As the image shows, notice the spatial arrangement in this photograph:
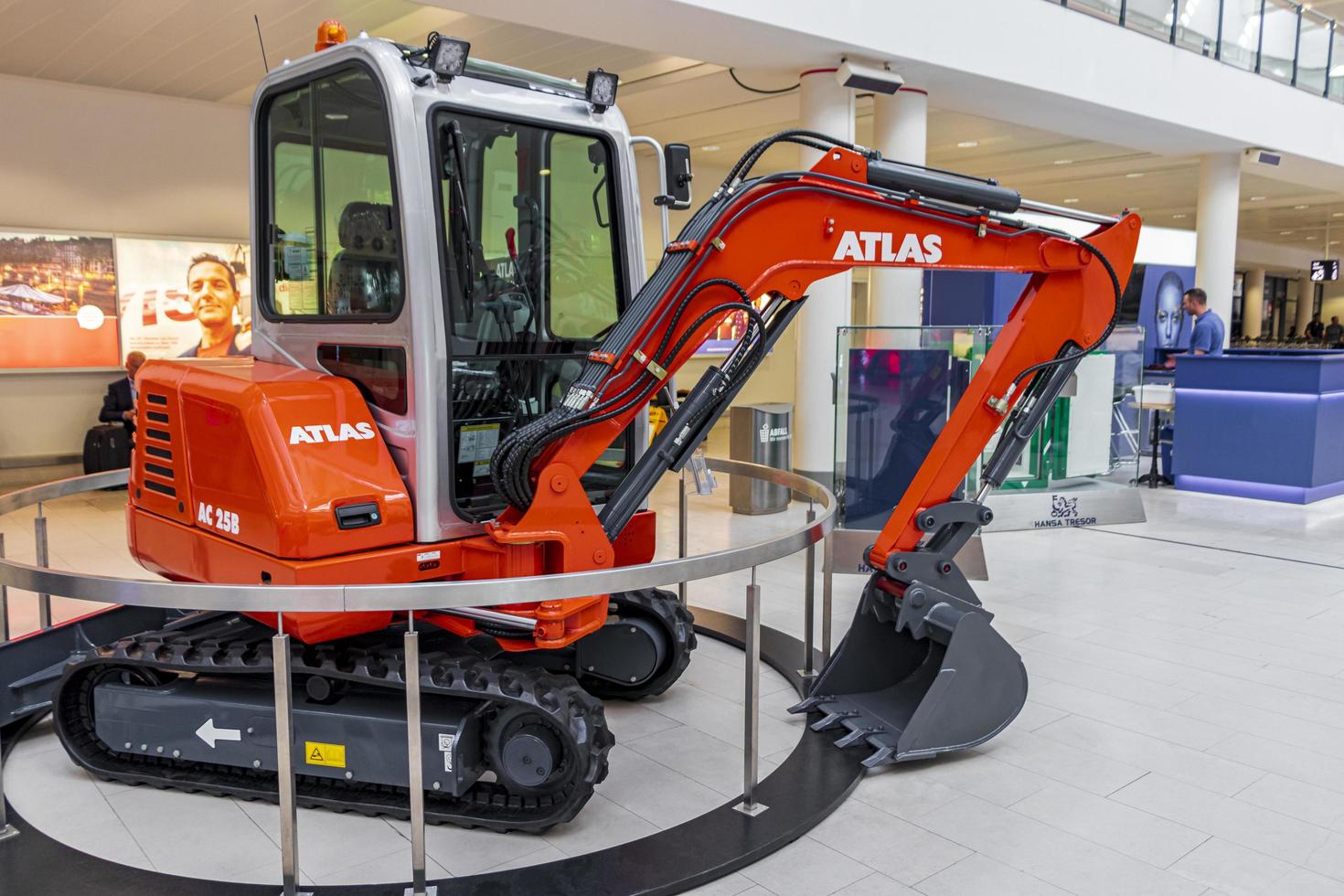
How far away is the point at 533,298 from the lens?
12.2ft

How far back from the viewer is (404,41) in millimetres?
9305

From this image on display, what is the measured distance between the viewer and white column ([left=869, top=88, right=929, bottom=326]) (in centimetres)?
929

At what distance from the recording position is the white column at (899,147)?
366 inches

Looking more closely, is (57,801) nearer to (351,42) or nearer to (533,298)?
(533,298)


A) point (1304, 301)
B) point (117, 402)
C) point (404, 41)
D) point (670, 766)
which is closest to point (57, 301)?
point (117, 402)

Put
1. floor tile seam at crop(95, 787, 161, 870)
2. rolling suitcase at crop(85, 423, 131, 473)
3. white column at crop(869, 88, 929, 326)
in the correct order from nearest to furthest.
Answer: floor tile seam at crop(95, 787, 161, 870)
white column at crop(869, 88, 929, 326)
rolling suitcase at crop(85, 423, 131, 473)

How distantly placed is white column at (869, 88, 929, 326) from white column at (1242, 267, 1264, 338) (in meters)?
27.1

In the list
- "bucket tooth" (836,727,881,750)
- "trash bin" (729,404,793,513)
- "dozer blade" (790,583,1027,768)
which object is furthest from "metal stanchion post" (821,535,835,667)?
"trash bin" (729,404,793,513)

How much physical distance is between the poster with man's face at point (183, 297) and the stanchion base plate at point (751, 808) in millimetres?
9511

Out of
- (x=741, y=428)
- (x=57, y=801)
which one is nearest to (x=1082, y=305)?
(x=57, y=801)

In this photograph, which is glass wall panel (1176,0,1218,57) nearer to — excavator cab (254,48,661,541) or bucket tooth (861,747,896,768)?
excavator cab (254,48,661,541)

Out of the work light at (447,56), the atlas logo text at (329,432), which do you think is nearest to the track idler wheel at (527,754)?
the atlas logo text at (329,432)

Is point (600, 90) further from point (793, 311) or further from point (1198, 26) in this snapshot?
point (1198, 26)

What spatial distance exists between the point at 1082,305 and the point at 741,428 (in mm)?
5216
